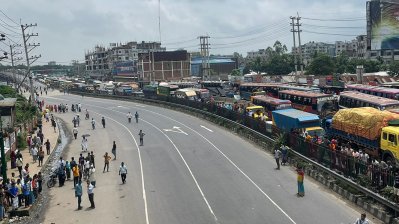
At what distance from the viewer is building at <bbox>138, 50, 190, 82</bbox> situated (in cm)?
14384

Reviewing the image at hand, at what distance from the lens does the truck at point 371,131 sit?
2549 cm

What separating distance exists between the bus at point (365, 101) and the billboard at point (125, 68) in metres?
118

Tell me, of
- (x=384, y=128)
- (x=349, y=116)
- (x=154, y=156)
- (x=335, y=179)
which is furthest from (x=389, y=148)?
(x=154, y=156)

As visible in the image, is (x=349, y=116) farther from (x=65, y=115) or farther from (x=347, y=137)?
(x=65, y=115)

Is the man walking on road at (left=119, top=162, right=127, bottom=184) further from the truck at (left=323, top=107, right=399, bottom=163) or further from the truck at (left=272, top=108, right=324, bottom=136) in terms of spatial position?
the truck at (left=323, top=107, right=399, bottom=163)

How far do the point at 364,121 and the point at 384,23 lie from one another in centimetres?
5906

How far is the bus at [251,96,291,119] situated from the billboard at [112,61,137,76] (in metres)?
108

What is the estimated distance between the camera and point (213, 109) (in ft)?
175

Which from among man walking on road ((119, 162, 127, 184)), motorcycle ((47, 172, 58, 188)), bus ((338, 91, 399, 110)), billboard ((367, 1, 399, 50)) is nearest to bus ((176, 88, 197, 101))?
bus ((338, 91, 399, 110))

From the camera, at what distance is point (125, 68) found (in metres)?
164

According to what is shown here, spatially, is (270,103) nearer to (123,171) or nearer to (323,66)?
(123,171)

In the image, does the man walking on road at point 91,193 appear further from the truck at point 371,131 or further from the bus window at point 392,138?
the bus window at point 392,138

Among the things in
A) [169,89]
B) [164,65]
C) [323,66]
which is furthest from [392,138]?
[164,65]

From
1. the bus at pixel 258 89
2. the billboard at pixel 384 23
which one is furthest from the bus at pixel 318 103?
the billboard at pixel 384 23
